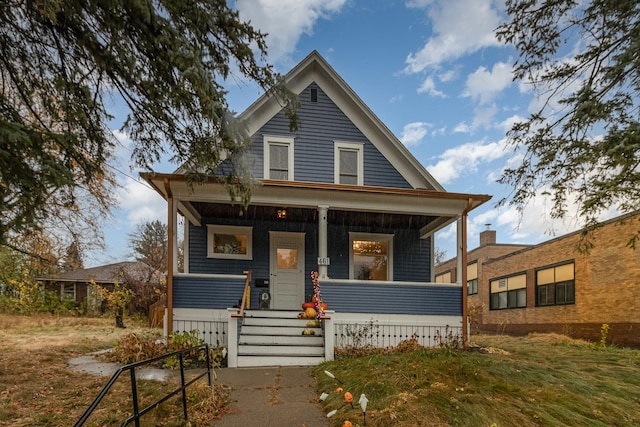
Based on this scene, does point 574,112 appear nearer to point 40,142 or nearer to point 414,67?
point 40,142

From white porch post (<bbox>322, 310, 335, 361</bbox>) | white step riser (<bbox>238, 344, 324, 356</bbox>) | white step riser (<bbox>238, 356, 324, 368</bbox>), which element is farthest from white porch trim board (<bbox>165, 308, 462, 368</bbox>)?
white step riser (<bbox>238, 356, 324, 368</bbox>)

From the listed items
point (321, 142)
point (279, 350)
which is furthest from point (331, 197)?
point (279, 350)

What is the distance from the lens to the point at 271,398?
5652 mm

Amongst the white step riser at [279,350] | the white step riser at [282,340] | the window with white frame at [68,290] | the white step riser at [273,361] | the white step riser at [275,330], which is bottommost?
the window with white frame at [68,290]

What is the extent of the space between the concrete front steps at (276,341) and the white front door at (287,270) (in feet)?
7.70

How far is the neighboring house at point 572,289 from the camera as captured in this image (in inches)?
544

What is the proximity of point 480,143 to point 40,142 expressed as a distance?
481 inches

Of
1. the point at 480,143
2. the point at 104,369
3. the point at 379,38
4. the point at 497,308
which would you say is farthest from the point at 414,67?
the point at 497,308

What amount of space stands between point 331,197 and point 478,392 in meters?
5.91

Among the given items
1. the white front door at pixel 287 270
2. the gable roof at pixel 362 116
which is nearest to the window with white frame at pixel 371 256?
the white front door at pixel 287 270

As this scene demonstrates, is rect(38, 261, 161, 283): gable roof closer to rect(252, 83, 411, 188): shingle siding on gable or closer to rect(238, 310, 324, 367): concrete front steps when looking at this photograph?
rect(252, 83, 411, 188): shingle siding on gable

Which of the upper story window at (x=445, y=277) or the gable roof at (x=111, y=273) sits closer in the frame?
the gable roof at (x=111, y=273)

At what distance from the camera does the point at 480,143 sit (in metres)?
13.4

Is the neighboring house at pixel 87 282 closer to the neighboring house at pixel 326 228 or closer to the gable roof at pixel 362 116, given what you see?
the neighboring house at pixel 326 228
